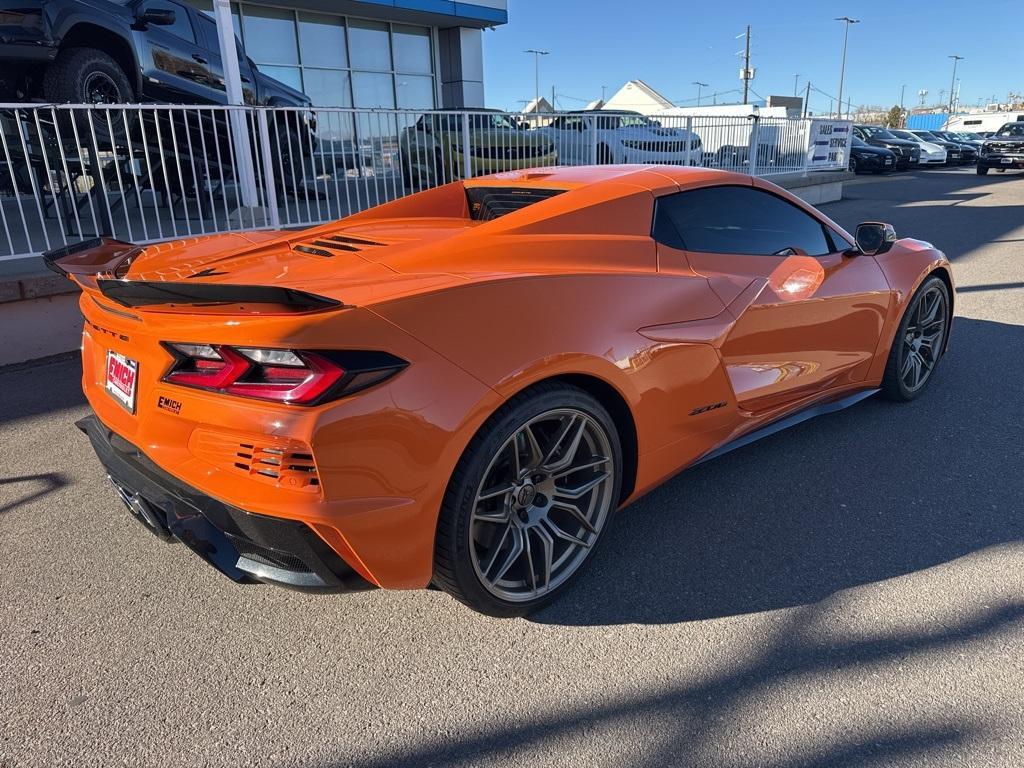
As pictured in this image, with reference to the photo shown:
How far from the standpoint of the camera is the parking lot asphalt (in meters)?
1.91

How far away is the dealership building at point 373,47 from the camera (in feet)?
49.3

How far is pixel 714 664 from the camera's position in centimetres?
219

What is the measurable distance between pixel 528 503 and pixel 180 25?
8.76 meters

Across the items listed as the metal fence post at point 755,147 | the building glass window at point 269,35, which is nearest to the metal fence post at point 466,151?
the metal fence post at point 755,147

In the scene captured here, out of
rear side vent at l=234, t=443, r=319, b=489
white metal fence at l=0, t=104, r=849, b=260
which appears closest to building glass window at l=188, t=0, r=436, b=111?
white metal fence at l=0, t=104, r=849, b=260

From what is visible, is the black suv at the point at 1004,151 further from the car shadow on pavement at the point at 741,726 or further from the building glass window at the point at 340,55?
the car shadow on pavement at the point at 741,726

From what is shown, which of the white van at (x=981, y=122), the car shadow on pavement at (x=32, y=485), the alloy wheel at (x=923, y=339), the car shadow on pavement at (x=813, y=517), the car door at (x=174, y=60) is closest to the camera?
the car shadow on pavement at (x=813, y=517)

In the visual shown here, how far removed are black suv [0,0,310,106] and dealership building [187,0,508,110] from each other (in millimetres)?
6277

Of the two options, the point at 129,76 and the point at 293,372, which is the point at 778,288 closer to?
the point at 293,372

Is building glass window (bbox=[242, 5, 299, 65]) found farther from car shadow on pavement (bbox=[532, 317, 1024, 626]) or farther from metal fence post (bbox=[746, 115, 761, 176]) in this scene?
car shadow on pavement (bbox=[532, 317, 1024, 626])

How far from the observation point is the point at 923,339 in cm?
429

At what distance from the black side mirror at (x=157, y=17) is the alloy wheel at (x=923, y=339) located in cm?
814

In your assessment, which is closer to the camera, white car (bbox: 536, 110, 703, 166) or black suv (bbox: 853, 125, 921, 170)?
white car (bbox: 536, 110, 703, 166)

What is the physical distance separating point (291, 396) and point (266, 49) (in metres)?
15.7
